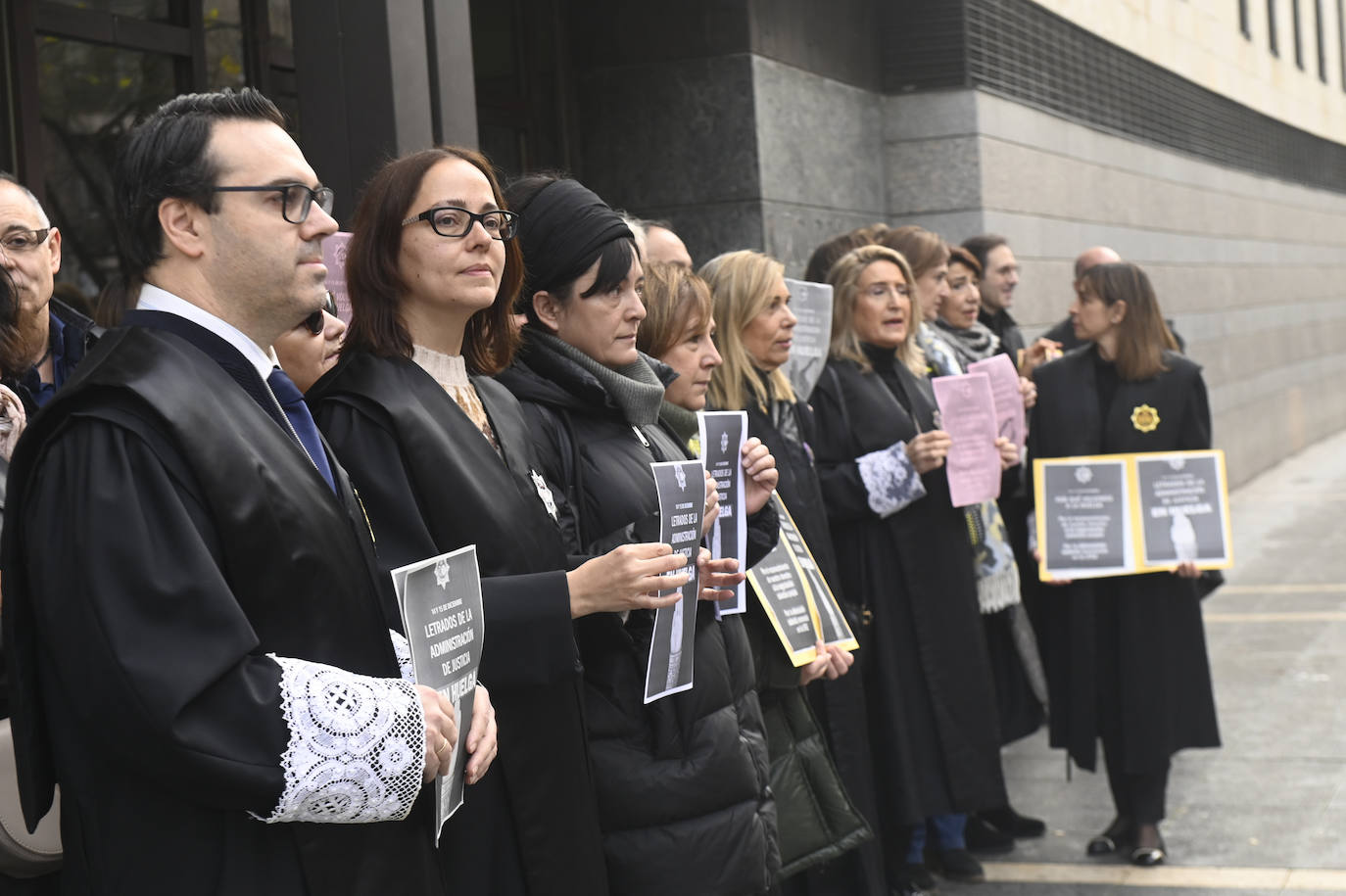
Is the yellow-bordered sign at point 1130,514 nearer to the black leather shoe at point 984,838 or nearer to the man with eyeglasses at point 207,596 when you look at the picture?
the black leather shoe at point 984,838

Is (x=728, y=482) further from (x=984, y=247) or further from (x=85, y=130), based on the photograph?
(x=984, y=247)

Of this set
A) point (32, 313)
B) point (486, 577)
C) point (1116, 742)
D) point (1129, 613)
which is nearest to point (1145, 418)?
point (1129, 613)

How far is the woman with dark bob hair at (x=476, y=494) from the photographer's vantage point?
2758 mm

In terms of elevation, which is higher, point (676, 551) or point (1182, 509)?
point (676, 551)

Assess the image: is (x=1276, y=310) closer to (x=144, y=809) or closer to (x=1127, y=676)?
(x=1127, y=676)

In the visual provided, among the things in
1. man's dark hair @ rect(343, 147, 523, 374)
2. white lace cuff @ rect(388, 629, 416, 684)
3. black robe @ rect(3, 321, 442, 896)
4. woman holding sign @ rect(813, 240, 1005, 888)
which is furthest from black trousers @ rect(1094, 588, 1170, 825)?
black robe @ rect(3, 321, 442, 896)

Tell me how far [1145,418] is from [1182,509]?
1.22 ft

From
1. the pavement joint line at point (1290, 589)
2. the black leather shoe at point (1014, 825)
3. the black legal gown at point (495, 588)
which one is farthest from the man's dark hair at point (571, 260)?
the pavement joint line at point (1290, 589)

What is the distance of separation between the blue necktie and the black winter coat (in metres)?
0.79

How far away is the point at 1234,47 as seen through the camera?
19.2 meters

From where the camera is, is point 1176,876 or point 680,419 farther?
point 1176,876

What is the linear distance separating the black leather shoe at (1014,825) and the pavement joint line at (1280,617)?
431 centimetres

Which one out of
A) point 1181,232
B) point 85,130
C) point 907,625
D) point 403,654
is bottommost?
point 907,625

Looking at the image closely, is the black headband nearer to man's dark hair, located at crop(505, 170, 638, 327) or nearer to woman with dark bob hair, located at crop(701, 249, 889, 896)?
man's dark hair, located at crop(505, 170, 638, 327)
